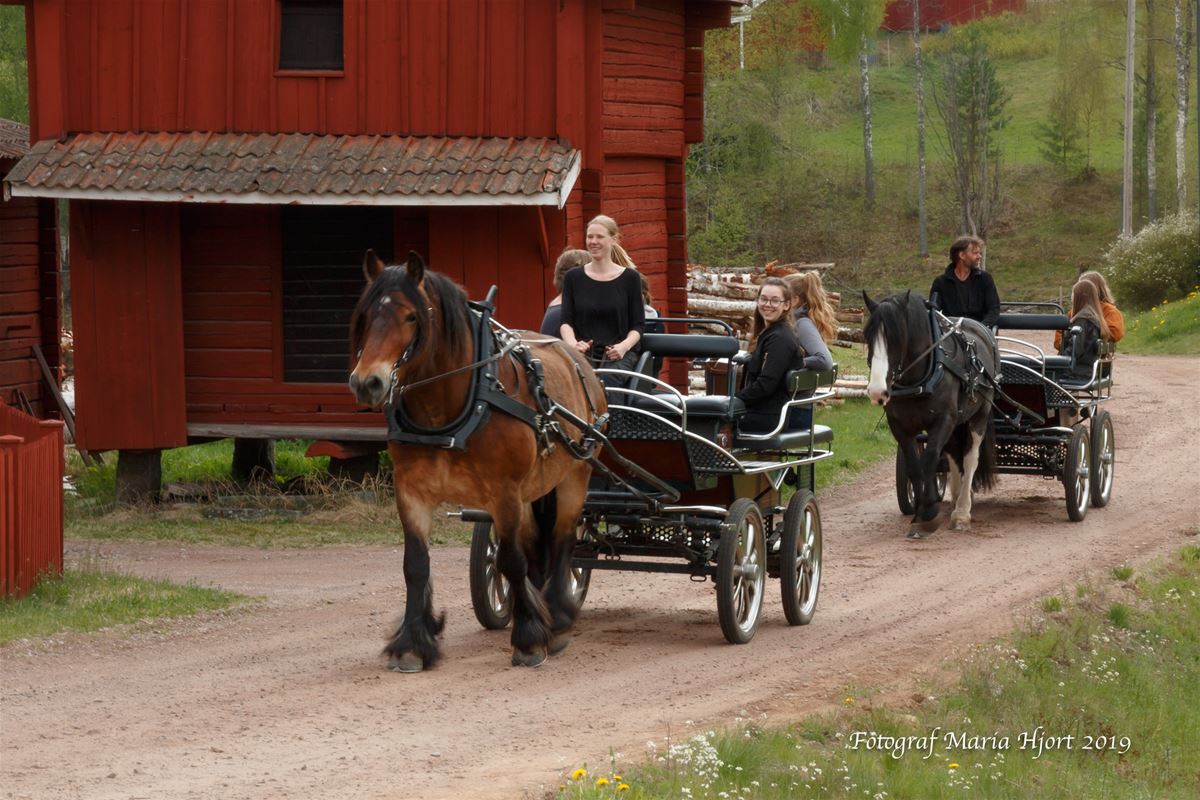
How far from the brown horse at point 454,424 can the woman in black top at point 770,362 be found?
1.56m

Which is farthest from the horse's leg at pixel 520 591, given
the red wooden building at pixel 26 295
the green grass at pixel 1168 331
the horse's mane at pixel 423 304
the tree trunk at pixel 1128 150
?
the tree trunk at pixel 1128 150

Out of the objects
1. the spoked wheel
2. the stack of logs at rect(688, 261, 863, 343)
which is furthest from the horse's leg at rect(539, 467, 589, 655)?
the stack of logs at rect(688, 261, 863, 343)

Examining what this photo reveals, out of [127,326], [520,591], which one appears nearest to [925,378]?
[520,591]

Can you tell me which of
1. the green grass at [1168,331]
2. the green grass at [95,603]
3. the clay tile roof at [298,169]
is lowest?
the green grass at [95,603]

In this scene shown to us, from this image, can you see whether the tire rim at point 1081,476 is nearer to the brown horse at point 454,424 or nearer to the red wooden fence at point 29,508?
the brown horse at point 454,424

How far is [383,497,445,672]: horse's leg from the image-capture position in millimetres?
8289

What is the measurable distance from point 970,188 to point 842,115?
354 inches

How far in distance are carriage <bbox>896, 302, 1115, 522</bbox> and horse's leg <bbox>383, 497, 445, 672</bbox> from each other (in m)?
7.01

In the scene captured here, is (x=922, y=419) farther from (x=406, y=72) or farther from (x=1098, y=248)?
(x=1098, y=248)

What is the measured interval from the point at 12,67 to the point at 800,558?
88.3ft

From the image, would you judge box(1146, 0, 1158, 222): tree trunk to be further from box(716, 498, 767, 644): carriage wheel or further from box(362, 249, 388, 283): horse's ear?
box(362, 249, 388, 283): horse's ear

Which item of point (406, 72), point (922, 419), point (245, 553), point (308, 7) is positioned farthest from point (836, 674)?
point (308, 7)

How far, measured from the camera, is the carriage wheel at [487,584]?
9.30 meters

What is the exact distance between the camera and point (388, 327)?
7855mm
